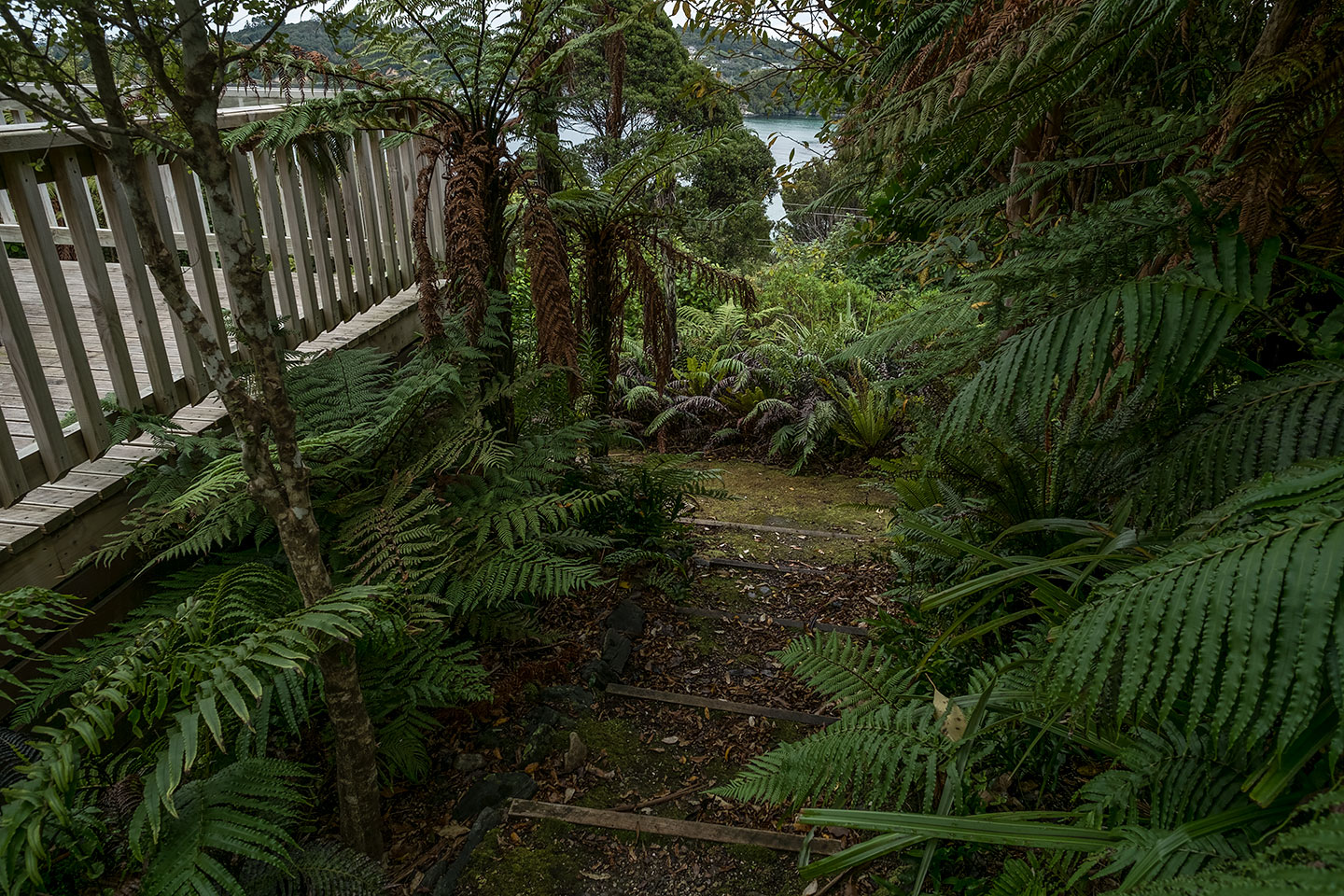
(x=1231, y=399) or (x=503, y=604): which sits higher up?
(x=1231, y=399)

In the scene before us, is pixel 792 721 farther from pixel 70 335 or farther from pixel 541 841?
pixel 70 335

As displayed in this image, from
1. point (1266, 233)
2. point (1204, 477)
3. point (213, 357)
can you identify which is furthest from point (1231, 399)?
point (213, 357)

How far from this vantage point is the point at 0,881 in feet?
3.52

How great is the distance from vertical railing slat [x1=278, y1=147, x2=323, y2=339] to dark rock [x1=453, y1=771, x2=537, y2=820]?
1944 mm

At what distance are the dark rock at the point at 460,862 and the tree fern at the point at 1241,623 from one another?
4.42 feet

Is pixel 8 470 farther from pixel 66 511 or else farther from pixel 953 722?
pixel 953 722

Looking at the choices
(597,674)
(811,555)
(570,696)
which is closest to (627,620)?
(597,674)

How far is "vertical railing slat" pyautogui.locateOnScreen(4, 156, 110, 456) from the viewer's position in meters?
1.89

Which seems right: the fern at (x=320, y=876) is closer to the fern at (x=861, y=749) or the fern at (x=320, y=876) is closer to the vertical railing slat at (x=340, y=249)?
the fern at (x=861, y=749)

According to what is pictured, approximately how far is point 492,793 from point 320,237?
2252 mm

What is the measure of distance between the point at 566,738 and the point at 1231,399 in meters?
1.75

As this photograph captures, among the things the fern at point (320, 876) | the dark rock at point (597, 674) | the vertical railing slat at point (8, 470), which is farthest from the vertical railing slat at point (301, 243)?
the fern at point (320, 876)

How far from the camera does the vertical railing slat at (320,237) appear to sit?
2.98 m

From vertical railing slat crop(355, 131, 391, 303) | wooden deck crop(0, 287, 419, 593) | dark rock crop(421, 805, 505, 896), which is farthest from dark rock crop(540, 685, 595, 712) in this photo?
Result: vertical railing slat crop(355, 131, 391, 303)
